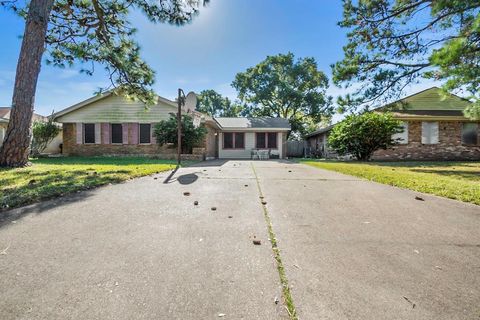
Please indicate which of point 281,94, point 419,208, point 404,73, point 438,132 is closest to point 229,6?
point 404,73

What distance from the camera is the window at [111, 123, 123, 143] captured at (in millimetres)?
15195

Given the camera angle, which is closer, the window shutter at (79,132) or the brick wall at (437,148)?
the window shutter at (79,132)

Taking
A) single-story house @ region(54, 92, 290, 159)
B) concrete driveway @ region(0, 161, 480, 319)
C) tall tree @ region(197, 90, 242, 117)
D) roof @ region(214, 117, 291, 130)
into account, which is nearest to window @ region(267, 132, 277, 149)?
roof @ region(214, 117, 291, 130)

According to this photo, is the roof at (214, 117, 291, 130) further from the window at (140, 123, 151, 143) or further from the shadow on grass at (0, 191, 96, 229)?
the shadow on grass at (0, 191, 96, 229)

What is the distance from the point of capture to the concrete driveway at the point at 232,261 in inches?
43.0

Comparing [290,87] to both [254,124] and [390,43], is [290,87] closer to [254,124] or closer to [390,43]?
[254,124]

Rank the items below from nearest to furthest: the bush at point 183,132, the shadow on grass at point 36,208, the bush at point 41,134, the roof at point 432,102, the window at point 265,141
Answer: the shadow on grass at point 36,208 < the bush at point 183,132 < the bush at point 41,134 < the roof at point 432,102 < the window at point 265,141

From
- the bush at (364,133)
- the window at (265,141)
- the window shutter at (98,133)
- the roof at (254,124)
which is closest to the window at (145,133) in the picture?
the window shutter at (98,133)

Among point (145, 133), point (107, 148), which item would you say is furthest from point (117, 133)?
point (145, 133)

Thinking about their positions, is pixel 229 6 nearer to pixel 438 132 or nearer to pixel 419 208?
pixel 419 208

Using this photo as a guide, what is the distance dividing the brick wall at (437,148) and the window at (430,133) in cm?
21

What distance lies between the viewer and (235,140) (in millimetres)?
18766

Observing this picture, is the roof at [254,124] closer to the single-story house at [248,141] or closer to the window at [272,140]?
the single-story house at [248,141]

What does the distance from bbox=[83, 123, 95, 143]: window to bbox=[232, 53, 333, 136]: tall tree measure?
21.2m
